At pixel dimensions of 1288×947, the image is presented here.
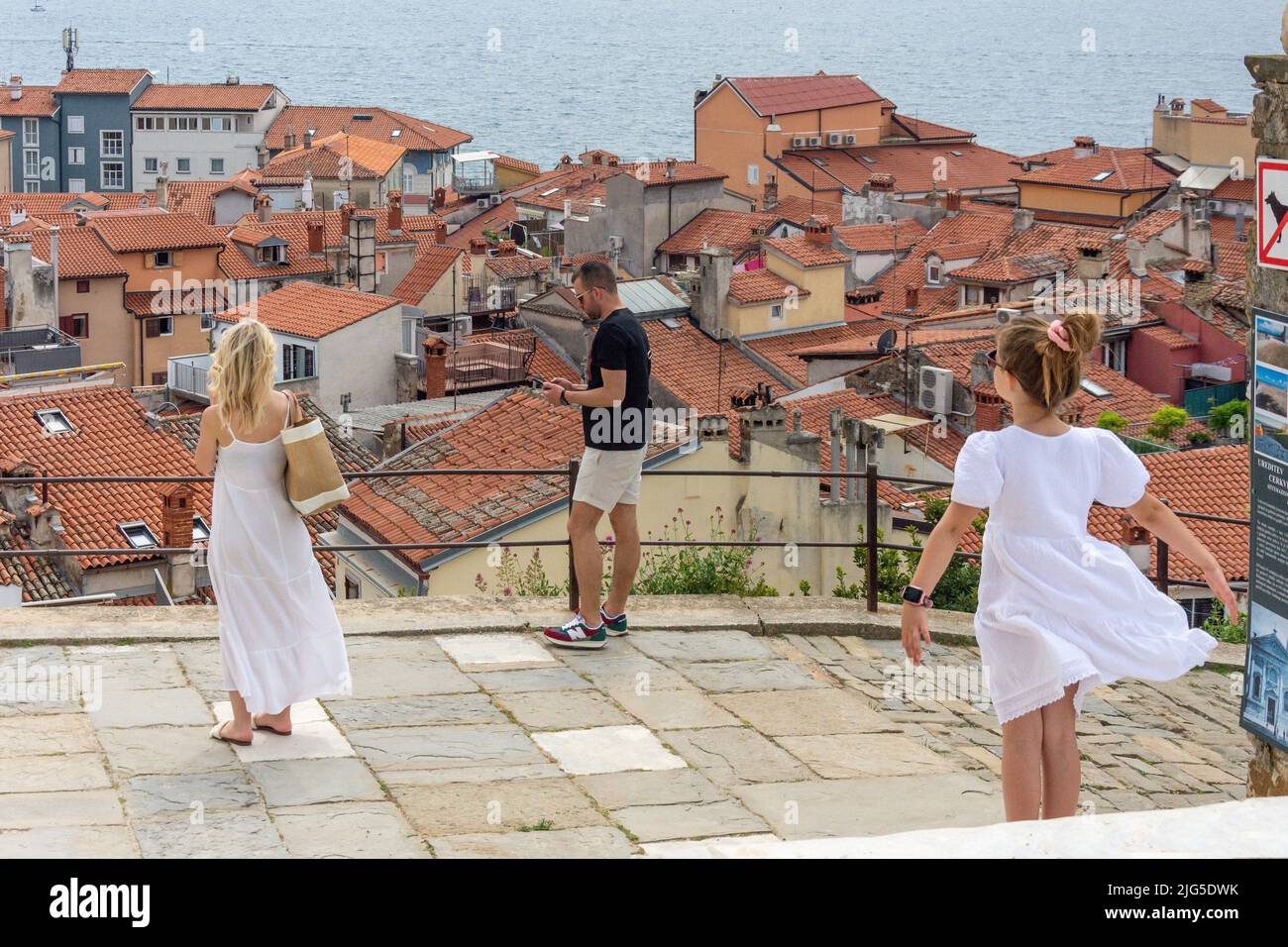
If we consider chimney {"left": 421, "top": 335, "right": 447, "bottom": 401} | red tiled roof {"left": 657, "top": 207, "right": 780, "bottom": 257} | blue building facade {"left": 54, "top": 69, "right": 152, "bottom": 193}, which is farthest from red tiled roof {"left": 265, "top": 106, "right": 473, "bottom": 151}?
chimney {"left": 421, "top": 335, "right": 447, "bottom": 401}

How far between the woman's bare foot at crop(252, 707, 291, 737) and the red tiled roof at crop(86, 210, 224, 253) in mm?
Answer: 48080

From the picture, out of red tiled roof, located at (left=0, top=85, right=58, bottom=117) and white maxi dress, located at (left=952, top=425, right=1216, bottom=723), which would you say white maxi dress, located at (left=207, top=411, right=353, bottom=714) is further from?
red tiled roof, located at (left=0, top=85, right=58, bottom=117)

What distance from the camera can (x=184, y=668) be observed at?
778 cm

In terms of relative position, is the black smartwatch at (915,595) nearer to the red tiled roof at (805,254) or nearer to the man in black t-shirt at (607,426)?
the man in black t-shirt at (607,426)

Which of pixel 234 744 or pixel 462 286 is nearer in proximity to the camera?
pixel 234 744

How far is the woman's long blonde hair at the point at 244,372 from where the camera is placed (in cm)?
635

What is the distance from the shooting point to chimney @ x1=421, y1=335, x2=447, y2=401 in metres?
42.2

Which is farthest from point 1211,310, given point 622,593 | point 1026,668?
point 1026,668

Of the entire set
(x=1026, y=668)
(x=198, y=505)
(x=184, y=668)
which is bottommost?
(x=198, y=505)

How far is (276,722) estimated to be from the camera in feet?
22.3
